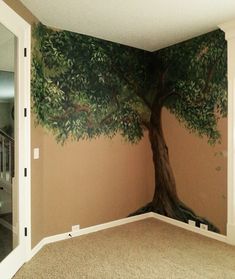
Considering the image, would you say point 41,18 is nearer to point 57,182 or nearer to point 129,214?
point 57,182

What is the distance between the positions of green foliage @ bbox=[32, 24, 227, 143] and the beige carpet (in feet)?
4.28

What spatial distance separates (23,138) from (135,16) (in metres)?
1.80

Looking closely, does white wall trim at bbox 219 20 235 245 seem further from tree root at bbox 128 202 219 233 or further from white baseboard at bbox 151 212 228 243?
tree root at bbox 128 202 219 233

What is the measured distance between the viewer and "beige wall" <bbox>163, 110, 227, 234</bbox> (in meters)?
3.41

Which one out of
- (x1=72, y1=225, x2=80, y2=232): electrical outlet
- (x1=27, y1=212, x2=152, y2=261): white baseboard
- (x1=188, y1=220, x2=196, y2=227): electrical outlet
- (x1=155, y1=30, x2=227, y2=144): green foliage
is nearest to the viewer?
(x1=27, y1=212, x2=152, y2=261): white baseboard

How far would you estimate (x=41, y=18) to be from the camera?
3.07 m

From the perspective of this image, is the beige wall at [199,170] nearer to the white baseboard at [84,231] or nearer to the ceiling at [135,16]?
the white baseboard at [84,231]

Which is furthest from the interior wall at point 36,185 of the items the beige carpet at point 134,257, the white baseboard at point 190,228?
the white baseboard at point 190,228

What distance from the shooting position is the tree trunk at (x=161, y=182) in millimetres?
4027

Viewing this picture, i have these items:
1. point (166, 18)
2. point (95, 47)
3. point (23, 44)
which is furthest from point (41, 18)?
point (166, 18)

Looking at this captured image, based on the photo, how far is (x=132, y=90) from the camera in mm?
4141

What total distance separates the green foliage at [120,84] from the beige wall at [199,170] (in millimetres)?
146

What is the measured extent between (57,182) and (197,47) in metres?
2.55

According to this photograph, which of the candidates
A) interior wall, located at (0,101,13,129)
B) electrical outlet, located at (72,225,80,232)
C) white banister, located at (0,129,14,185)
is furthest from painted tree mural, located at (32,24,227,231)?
electrical outlet, located at (72,225,80,232)
